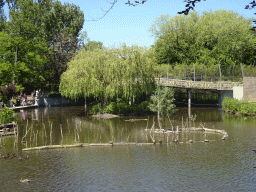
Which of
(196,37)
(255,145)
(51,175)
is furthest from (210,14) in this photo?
(51,175)

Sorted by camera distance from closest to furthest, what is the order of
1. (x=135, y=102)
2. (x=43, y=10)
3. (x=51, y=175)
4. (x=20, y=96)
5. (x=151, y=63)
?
1. (x=51, y=175)
2. (x=151, y=63)
3. (x=135, y=102)
4. (x=20, y=96)
5. (x=43, y=10)

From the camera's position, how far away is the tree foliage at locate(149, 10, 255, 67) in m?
62.1

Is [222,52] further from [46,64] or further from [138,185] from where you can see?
[138,185]

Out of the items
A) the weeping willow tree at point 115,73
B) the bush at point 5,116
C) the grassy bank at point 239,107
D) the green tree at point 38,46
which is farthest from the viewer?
the green tree at point 38,46

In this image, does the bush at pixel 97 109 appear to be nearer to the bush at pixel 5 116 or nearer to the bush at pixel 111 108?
the bush at pixel 111 108

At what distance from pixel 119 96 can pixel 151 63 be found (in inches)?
222

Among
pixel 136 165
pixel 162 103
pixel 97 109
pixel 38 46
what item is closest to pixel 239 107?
pixel 162 103

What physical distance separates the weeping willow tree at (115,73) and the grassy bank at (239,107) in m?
Result: 10.2

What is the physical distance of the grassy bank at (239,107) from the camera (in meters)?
40.7

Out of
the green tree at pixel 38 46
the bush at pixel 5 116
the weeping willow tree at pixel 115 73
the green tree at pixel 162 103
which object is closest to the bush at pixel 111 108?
the weeping willow tree at pixel 115 73

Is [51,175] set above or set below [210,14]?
below

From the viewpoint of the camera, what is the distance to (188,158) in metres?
20.0

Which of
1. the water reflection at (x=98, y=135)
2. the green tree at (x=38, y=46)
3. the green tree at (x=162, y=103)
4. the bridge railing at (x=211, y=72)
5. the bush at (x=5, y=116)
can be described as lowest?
the water reflection at (x=98, y=135)

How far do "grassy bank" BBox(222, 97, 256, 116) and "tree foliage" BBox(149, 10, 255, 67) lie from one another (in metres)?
17.4
